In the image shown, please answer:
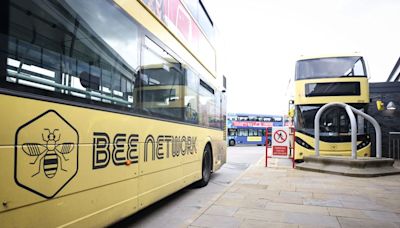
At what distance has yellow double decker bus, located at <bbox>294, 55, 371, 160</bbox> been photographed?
12617mm

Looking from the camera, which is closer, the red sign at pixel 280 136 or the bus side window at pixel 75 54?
the bus side window at pixel 75 54

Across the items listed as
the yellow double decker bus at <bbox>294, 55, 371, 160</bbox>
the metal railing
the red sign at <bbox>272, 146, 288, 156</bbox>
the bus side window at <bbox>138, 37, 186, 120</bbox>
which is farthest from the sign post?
the bus side window at <bbox>138, 37, 186, 120</bbox>

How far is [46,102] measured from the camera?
275 cm

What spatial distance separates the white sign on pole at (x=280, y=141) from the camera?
13.0 meters

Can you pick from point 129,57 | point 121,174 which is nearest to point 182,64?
point 129,57

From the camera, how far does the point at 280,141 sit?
13109mm

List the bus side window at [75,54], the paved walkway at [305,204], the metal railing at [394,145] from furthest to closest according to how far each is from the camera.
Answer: the metal railing at [394,145]
the paved walkway at [305,204]
the bus side window at [75,54]

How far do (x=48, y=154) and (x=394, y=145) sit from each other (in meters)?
18.0

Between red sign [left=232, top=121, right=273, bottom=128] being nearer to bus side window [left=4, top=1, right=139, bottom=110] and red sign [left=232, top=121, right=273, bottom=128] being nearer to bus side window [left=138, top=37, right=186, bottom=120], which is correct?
bus side window [left=138, top=37, right=186, bottom=120]

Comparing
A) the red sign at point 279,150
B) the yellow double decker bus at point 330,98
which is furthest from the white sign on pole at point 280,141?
the yellow double decker bus at point 330,98

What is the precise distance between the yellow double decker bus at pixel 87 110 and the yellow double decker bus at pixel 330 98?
8.52m

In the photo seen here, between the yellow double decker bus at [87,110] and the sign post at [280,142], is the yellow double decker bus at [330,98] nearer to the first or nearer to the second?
the sign post at [280,142]

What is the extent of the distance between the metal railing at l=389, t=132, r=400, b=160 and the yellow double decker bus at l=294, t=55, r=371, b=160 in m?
5.24

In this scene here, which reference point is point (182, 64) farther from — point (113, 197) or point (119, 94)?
point (113, 197)
